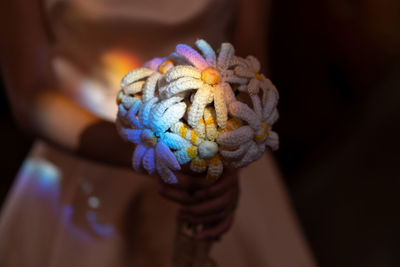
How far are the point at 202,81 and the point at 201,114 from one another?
26 mm

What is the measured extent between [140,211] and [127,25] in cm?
29

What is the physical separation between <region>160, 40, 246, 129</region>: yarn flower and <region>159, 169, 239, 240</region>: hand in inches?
2.8

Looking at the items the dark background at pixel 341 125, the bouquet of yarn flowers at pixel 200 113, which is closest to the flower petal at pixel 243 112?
the bouquet of yarn flowers at pixel 200 113

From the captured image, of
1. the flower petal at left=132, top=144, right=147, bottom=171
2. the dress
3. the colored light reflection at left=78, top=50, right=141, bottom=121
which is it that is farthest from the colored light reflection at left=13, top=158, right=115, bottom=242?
the flower petal at left=132, top=144, right=147, bottom=171

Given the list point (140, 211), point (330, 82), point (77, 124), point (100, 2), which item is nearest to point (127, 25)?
point (100, 2)

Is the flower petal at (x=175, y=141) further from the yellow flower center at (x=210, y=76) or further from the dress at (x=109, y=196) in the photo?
the dress at (x=109, y=196)

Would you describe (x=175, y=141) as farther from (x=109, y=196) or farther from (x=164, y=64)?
(x=109, y=196)

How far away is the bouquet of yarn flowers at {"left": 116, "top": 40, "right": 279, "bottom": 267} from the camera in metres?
0.31

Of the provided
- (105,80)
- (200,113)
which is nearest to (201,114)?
(200,113)

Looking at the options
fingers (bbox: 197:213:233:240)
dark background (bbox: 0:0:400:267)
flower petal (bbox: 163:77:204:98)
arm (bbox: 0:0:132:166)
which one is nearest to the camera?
flower petal (bbox: 163:77:204:98)

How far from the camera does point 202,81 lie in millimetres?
313

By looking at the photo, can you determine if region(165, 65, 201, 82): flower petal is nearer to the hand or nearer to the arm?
the hand

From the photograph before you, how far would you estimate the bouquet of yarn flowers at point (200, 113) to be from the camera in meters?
0.31

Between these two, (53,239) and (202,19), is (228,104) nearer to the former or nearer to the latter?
(202,19)
